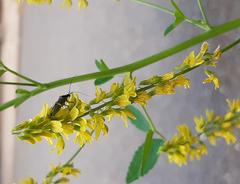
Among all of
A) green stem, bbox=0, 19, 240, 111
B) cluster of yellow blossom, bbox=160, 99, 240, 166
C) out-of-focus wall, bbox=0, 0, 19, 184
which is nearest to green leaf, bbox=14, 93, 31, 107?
green stem, bbox=0, 19, 240, 111

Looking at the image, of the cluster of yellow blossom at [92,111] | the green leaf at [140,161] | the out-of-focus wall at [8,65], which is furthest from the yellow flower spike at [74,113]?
the out-of-focus wall at [8,65]

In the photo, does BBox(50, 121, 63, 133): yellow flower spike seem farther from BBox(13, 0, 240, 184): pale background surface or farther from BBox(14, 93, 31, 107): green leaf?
BBox(13, 0, 240, 184): pale background surface

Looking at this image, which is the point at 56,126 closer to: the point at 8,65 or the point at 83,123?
the point at 83,123

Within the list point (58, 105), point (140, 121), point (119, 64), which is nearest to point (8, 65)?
point (119, 64)

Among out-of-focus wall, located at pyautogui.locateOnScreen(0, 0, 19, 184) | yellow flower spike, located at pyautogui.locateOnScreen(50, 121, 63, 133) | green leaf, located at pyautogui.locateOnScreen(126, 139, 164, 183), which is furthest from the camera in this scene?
out-of-focus wall, located at pyautogui.locateOnScreen(0, 0, 19, 184)

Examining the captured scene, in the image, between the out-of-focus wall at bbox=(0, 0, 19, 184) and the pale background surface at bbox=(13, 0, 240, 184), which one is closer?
the pale background surface at bbox=(13, 0, 240, 184)

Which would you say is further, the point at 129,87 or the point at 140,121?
the point at 140,121
